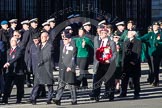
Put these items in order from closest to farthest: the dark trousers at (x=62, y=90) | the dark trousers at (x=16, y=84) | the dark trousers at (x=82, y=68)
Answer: the dark trousers at (x=62, y=90), the dark trousers at (x=16, y=84), the dark trousers at (x=82, y=68)

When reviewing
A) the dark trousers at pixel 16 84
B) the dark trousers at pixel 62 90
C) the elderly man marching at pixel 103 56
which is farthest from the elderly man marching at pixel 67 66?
the dark trousers at pixel 16 84

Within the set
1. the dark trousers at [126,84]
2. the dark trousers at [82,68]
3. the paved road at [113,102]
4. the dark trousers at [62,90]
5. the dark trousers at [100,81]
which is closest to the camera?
the paved road at [113,102]

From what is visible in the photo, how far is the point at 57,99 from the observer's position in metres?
13.4

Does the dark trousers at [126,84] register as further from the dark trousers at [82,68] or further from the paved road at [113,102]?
the dark trousers at [82,68]

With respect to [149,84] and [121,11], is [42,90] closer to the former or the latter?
[149,84]

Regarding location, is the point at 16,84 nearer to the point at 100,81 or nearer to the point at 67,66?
the point at 67,66

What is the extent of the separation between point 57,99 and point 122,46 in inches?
95.6

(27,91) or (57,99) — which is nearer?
(57,99)

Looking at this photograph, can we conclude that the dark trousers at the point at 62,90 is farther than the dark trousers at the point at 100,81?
No

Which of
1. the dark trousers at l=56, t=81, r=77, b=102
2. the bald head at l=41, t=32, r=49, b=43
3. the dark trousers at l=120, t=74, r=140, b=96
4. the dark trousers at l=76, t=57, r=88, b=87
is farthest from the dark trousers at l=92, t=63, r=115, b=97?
the bald head at l=41, t=32, r=49, b=43

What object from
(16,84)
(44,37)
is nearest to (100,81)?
(44,37)

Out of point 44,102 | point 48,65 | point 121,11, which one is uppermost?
point 121,11

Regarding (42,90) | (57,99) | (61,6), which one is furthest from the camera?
(61,6)

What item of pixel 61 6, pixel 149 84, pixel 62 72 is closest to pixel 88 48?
pixel 62 72
